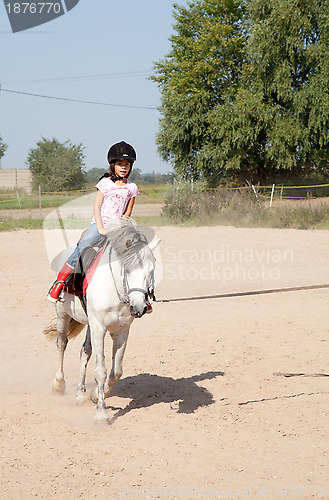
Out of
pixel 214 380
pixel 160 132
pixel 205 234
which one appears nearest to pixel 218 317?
pixel 214 380

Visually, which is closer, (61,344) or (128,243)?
(128,243)

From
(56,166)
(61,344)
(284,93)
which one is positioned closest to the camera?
(61,344)

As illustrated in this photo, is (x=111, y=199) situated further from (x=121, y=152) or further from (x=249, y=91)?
(x=249, y=91)

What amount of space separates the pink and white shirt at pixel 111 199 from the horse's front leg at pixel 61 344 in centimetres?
155

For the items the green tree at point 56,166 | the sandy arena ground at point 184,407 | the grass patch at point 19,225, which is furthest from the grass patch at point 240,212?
the green tree at point 56,166

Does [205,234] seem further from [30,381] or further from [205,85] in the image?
[205,85]

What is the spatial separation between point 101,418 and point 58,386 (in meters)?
1.15

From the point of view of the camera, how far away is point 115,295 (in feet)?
15.6

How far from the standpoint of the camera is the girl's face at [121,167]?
5.05m

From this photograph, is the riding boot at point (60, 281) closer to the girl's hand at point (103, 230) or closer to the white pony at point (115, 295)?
the white pony at point (115, 295)

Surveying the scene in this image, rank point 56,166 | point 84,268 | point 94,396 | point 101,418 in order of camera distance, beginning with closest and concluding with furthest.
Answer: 1. point 101,418
2. point 84,268
3. point 94,396
4. point 56,166

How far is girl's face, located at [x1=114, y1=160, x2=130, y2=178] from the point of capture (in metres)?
5.05

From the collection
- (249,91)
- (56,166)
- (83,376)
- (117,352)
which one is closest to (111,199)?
(117,352)

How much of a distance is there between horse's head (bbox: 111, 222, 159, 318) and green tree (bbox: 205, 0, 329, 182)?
28352 mm
